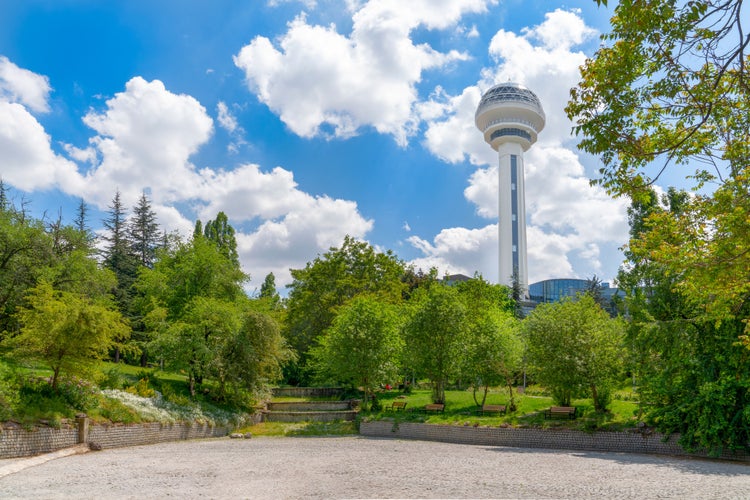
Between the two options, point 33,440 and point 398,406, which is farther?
point 398,406

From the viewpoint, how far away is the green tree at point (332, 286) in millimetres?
40500

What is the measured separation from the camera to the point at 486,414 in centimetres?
2383

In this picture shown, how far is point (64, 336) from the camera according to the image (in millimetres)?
16250

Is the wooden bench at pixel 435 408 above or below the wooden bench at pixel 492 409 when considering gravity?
below

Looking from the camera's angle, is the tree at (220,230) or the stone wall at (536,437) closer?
the stone wall at (536,437)

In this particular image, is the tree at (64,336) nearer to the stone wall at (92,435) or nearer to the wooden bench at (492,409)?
the stone wall at (92,435)

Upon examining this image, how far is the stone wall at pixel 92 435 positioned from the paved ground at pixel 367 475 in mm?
788

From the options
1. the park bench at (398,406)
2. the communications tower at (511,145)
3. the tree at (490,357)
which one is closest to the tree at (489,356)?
the tree at (490,357)

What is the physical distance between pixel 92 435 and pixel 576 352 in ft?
57.8

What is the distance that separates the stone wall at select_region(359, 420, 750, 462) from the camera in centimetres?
1720

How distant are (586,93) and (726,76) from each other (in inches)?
100.0

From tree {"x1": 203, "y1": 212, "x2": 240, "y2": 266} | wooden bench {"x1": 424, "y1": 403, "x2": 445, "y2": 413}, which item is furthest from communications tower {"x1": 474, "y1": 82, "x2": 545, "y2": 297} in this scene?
wooden bench {"x1": 424, "y1": 403, "x2": 445, "y2": 413}

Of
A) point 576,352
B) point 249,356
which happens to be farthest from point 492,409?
point 249,356

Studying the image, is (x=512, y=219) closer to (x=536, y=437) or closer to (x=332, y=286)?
(x=332, y=286)
